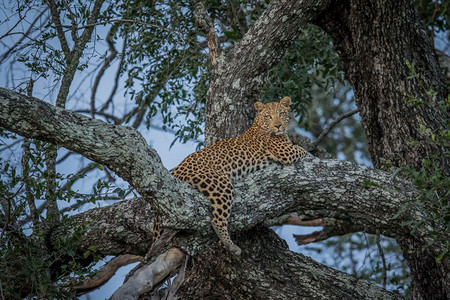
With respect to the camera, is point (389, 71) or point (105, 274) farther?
point (105, 274)

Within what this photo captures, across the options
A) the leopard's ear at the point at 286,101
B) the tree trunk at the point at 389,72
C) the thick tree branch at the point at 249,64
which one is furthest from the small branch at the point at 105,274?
the tree trunk at the point at 389,72

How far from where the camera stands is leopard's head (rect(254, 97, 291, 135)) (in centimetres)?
692

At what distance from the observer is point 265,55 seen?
6.95 meters

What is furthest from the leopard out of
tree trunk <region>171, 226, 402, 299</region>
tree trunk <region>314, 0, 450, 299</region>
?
tree trunk <region>314, 0, 450, 299</region>

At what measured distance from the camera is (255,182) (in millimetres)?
5988

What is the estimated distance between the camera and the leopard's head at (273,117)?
273 inches

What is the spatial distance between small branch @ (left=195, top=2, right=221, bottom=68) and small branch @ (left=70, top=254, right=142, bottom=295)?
290 centimetres

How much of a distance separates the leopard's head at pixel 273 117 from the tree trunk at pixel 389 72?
3.00ft

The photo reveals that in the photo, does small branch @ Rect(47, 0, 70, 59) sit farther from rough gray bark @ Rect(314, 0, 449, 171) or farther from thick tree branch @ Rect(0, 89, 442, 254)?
rough gray bark @ Rect(314, 0, 449, 171)

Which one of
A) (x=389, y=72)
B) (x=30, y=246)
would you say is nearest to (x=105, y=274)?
(x=30, y=246)

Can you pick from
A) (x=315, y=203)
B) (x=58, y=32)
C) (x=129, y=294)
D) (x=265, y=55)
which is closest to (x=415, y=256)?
(x=315, y=203)

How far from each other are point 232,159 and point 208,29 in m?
1.83

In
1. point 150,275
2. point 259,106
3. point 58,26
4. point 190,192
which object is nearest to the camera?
point 150,275

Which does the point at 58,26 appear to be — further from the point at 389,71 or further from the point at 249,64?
the point at 389,71
